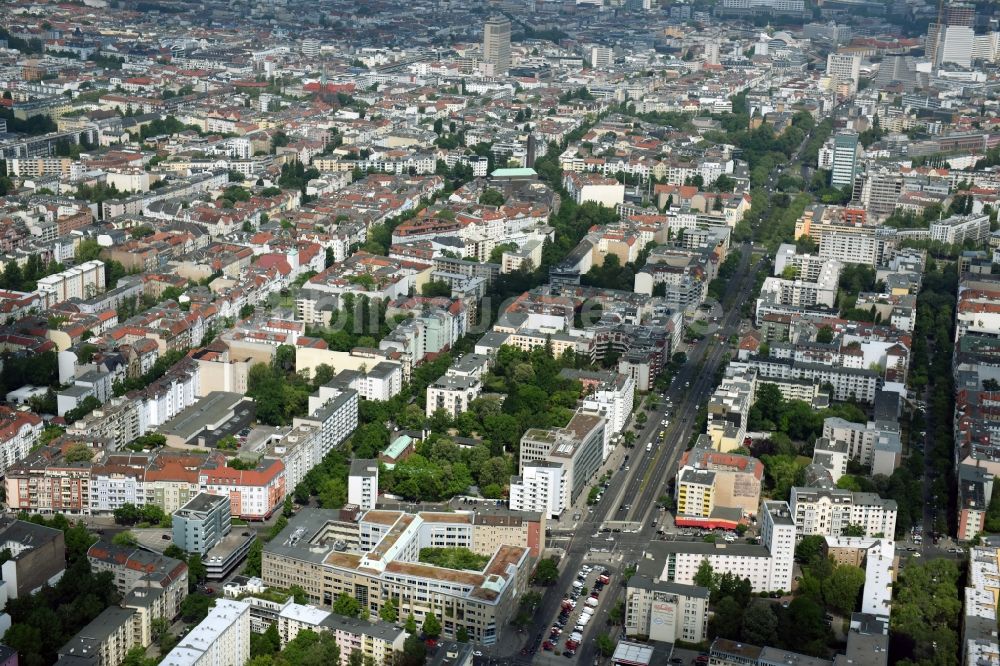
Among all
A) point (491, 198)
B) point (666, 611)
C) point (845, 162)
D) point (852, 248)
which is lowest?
point (666, 611)

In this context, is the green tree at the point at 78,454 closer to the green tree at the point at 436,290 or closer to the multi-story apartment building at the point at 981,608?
the green tree at the point at 436,290

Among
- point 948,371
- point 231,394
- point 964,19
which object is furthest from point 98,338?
point 964,19

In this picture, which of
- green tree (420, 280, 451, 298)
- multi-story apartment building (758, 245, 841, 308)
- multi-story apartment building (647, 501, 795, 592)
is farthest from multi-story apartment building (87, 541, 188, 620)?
multi-story apartment building (758, 245, 841, 308)

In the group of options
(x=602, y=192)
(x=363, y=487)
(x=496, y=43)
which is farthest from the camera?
(x=496, y=43)

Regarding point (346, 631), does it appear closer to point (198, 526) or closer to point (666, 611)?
point (198, 526)

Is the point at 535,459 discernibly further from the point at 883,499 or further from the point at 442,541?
the point at 883,499

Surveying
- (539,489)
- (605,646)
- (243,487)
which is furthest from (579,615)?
(243,487)
